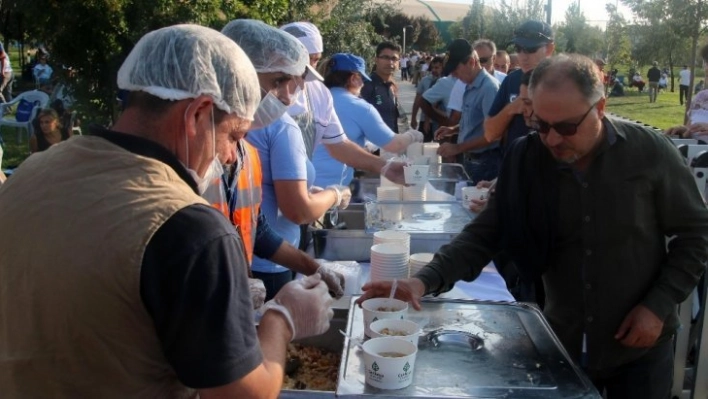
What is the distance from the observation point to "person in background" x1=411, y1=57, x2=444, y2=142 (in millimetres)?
9209

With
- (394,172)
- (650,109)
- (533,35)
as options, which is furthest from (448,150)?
(650,109)

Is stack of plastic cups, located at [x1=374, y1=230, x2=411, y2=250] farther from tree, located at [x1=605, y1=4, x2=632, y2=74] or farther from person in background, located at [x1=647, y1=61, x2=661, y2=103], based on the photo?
tree, located at [x1=605, y1=4, x2=632, y2=74]

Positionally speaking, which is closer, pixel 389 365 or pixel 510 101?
pixel 389 365

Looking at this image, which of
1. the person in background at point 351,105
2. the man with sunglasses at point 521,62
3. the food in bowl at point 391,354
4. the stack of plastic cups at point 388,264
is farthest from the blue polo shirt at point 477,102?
the food in bowl at point 391,354

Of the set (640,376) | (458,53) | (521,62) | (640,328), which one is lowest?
(640,376)

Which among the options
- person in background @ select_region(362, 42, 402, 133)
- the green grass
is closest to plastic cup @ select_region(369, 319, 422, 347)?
person in background @ select_region(362, 42, 402, 133)

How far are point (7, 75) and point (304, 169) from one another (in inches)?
516

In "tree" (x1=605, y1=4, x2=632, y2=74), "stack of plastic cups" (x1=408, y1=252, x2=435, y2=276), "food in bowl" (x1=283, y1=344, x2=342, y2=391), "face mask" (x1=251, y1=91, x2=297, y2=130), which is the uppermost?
"tree" (x1=605, y1=4, x2=632, y2=74)

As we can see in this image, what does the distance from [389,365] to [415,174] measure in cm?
216

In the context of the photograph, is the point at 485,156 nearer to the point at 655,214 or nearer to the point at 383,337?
the point at 655,214

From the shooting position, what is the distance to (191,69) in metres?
1.17

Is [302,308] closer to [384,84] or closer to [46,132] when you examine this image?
[384,84]

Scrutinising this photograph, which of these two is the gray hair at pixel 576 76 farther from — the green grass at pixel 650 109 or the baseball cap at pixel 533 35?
the green grass at pixel 650 109

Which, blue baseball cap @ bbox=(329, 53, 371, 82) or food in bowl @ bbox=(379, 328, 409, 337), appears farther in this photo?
blue baseball cap @ bbox=(329, 53, 371, 82)
